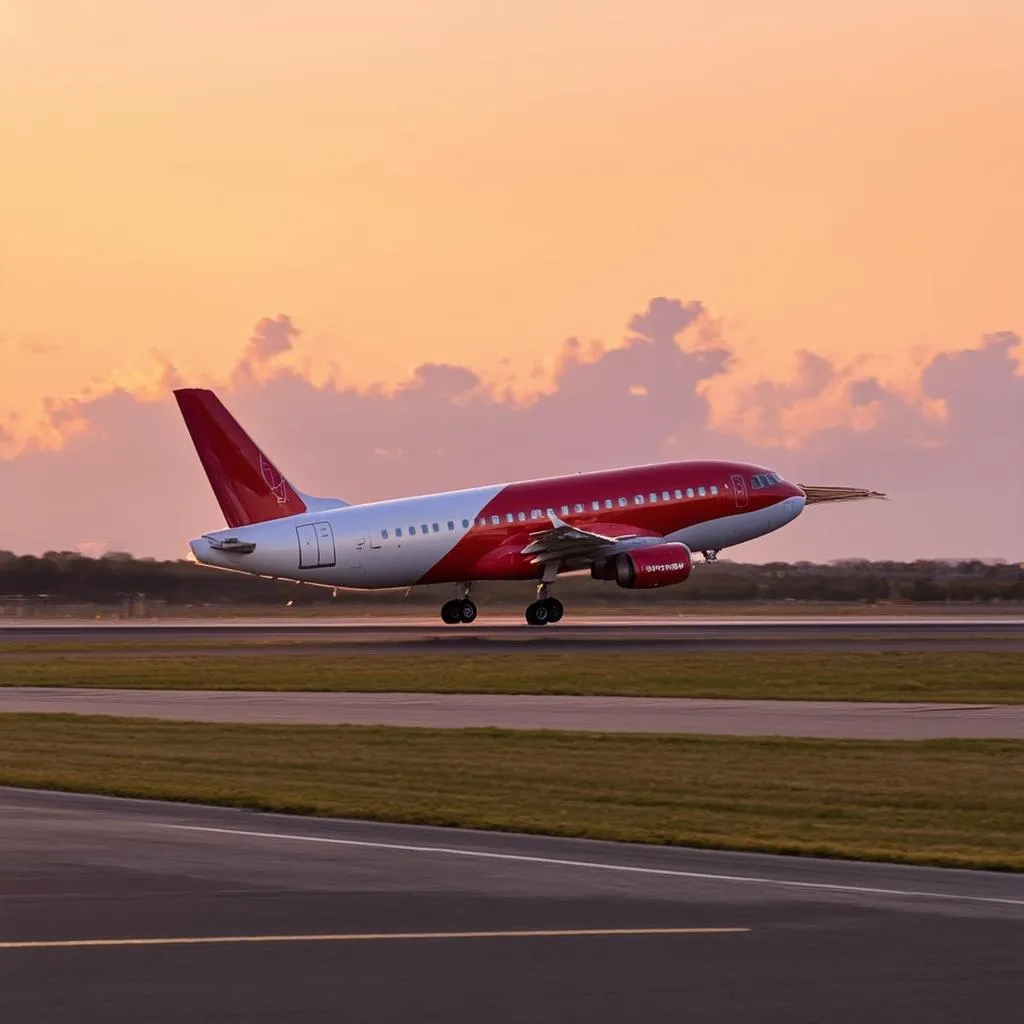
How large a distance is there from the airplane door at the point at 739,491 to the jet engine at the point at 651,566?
11.0ft

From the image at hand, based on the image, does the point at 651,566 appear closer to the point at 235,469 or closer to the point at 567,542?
the point at 567,542

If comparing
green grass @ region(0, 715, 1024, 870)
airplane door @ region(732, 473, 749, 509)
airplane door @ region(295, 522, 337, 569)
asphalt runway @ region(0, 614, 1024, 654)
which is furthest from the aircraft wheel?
green grass @ region(0, 715, 1024, 870)

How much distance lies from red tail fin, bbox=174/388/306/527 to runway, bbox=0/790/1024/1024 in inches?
1637

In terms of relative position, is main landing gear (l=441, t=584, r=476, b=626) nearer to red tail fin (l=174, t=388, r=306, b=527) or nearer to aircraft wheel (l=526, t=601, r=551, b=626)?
aircraft wheel (l=526, t=601, r=551, b=626)

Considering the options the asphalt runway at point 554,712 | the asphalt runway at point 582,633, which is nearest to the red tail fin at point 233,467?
the asphalt runway at point 582,633

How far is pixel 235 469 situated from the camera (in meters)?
58.9

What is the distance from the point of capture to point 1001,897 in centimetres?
1419

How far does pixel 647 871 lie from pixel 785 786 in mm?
6674

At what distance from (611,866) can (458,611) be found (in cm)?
4753

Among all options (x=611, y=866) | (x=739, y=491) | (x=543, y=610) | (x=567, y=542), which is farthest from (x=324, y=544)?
(x=611, y=866)

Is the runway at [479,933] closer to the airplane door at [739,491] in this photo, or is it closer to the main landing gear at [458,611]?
the main landing gear at [458,611]

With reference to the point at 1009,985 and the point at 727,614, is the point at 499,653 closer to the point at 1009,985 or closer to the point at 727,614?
the point at 727,614

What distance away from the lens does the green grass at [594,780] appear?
60.2ft

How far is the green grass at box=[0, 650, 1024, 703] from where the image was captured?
37.6 meters
